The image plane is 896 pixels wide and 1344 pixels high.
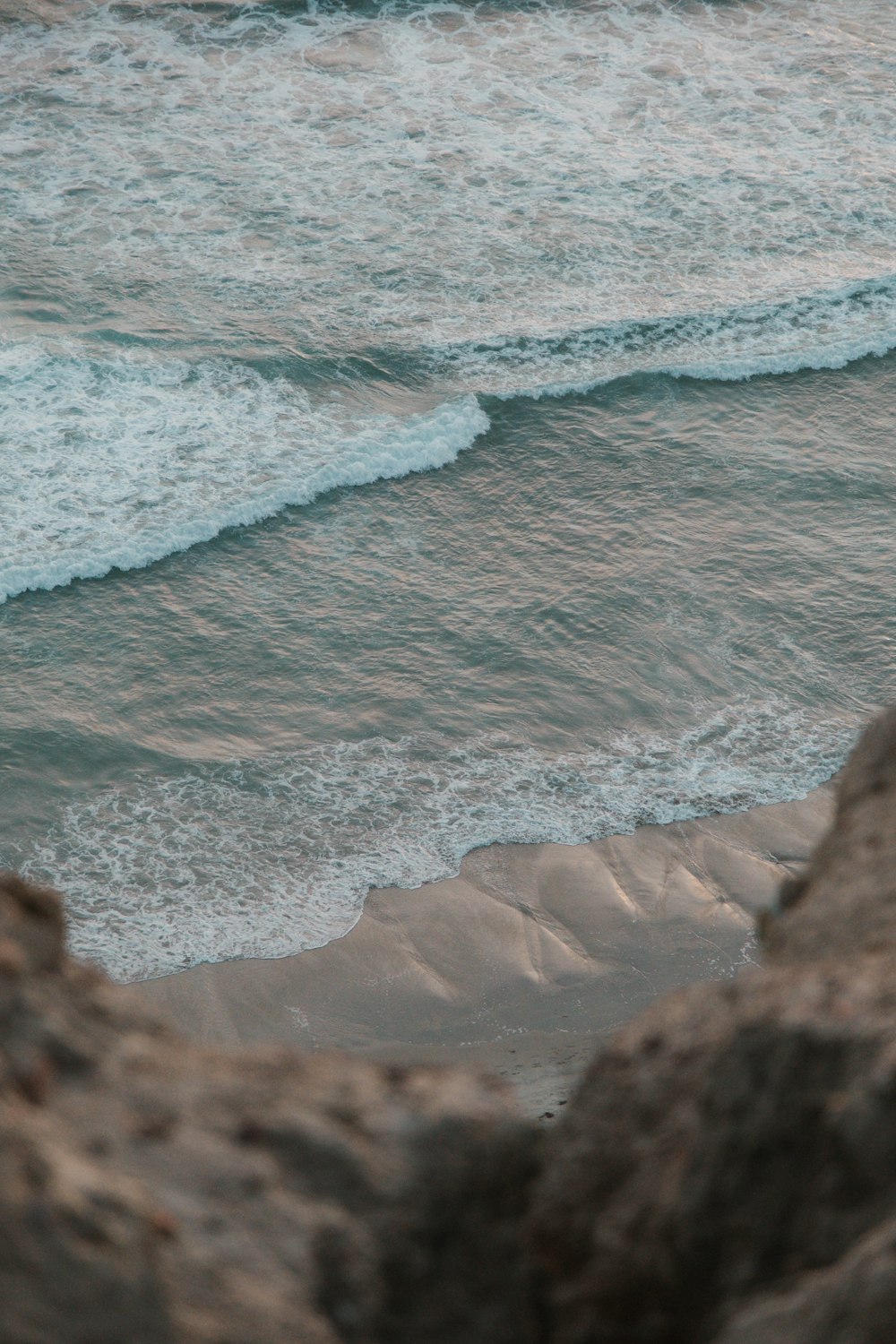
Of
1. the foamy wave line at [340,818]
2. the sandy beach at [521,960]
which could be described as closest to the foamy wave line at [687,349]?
the foamy wave line at [340,818]

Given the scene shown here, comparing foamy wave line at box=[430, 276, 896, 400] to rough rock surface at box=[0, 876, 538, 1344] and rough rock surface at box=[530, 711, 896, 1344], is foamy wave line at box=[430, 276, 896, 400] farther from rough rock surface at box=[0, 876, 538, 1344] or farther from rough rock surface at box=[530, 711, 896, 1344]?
rough rock surface at box=[0, 876, 538, 1344]

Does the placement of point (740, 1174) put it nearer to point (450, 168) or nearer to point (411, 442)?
point (411, 442)

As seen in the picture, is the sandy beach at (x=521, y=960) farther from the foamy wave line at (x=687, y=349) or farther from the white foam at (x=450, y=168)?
the white foam at (x=450, y=168)

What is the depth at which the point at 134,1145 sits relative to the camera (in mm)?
2016

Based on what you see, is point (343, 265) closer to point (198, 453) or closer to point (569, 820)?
point (198, 453)

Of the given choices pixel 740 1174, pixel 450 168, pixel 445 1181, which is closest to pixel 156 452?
pixel 450 168

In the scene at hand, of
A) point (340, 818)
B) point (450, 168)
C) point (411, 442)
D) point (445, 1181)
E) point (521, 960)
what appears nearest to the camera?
point (445, 1181)

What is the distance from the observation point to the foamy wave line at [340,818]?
23.8 feet

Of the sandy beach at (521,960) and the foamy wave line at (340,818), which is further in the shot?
the foamy wave line at (340,818)

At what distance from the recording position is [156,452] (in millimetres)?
11555

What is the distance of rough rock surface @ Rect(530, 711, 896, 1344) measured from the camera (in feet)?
6.47

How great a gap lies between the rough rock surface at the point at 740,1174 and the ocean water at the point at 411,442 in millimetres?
4978

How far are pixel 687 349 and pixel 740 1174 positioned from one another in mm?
12296

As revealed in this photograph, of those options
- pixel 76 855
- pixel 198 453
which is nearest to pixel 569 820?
pixel 76 855
